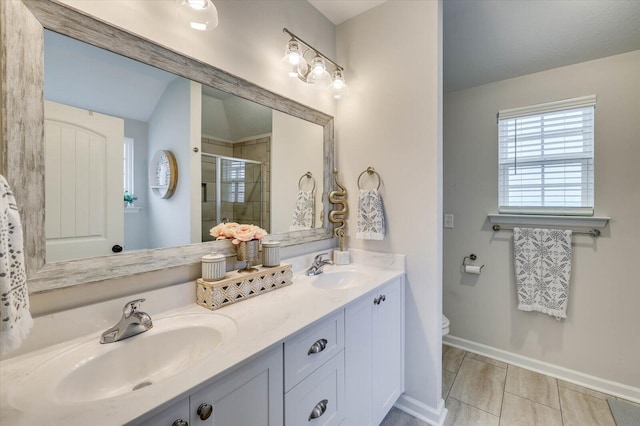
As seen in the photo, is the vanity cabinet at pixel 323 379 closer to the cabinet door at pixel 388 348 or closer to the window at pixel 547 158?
the cabinet door at pixel 388 348

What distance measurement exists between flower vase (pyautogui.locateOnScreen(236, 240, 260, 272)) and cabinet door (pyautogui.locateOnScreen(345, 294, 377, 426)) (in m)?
0.50

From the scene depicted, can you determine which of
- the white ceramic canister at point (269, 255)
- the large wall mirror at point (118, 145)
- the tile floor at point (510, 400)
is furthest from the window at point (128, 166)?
the tile floor at point (510, 400)

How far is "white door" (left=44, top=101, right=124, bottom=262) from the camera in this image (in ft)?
2.82

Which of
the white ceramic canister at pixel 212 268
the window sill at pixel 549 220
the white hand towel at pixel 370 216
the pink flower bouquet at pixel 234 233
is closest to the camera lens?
the white ceramic canister at pixel 212 268

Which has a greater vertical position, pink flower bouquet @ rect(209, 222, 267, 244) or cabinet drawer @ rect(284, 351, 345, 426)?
pink flower bouquet @ rect(209, 222, 267, 244)

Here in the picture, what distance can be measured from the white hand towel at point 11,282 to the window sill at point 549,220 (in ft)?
8.80

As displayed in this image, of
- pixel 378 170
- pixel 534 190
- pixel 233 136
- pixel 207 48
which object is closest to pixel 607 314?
pixel 534 190

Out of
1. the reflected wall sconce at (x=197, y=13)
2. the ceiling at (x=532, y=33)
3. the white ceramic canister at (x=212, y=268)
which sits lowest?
the white ceramic canister at (x=212, y=268)

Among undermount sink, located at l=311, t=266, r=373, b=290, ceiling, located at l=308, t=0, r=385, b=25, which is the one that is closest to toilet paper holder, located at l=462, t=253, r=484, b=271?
undermount sink, located at l=311, t=266, r=373, b=290

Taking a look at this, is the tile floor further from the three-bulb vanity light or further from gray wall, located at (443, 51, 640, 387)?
the three-bulb vanity light

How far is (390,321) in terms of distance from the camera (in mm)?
1525

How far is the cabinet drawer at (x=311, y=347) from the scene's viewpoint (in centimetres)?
91

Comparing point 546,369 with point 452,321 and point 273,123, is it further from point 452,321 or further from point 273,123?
point 273,123

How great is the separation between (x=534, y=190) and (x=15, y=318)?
112 inches
